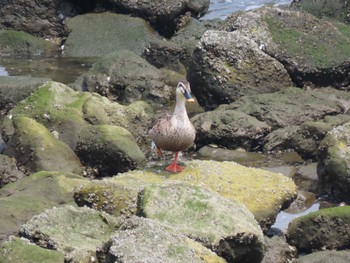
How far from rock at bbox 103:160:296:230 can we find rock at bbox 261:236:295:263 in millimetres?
417

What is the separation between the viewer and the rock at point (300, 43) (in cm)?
1698

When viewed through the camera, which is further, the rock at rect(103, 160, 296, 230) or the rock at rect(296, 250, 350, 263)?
the rock at rect(103, 160, 296, 230)

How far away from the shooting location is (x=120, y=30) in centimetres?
2200

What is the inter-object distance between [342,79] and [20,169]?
7.84 meters

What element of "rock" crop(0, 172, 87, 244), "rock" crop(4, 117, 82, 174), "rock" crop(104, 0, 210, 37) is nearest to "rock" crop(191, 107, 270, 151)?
"rock" crop(4, 117, 82, 174)

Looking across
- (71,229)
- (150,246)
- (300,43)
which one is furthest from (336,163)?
(300,43)

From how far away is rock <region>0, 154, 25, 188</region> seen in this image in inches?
460

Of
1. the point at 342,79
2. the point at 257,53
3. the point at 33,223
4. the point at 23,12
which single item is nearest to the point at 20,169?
the point at 33,223

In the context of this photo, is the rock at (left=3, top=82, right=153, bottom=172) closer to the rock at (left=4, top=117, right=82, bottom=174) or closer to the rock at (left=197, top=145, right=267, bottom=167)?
the rock at (left=4, top=117, right=82, bottom=174)

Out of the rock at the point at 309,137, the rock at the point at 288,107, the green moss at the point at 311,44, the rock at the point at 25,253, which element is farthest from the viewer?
the green moss at the point at 311,44

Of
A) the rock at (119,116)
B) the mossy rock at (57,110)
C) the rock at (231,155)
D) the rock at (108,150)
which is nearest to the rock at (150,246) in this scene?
the rock at (108,150)

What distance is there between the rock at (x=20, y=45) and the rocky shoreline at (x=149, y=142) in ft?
0.12

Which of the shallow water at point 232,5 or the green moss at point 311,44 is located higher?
the green moss at point 311,44

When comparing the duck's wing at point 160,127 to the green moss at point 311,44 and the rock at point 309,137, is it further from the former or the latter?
the green moss at point 311,44
